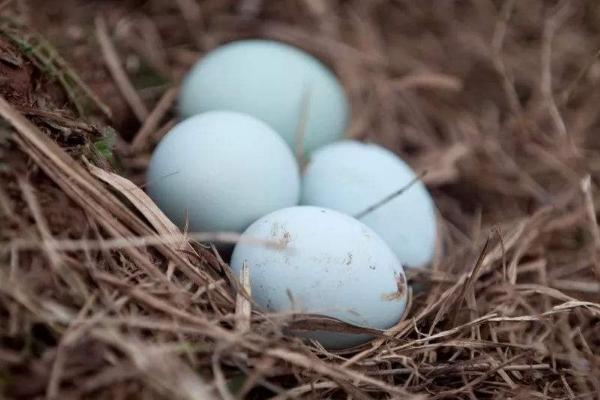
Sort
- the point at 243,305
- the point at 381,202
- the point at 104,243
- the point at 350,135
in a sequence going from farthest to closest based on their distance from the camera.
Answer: the point at 350,135 < the point at 381,202 < the point at 243,305 < the point at 104,243

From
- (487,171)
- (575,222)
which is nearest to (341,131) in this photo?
(487,171)

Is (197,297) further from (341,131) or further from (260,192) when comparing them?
(341,131)

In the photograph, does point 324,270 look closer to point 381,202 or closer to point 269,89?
point 381,202

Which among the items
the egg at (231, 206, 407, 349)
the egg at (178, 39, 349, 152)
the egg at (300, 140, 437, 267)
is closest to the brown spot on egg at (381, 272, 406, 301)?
the egg at (231, 206, 407, 349)

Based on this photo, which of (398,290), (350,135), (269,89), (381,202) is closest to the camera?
(398,290)

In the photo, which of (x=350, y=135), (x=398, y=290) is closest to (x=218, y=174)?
(x=398, y=290)

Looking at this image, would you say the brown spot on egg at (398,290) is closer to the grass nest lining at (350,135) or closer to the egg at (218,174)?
the grass nest lining at (350,135)
